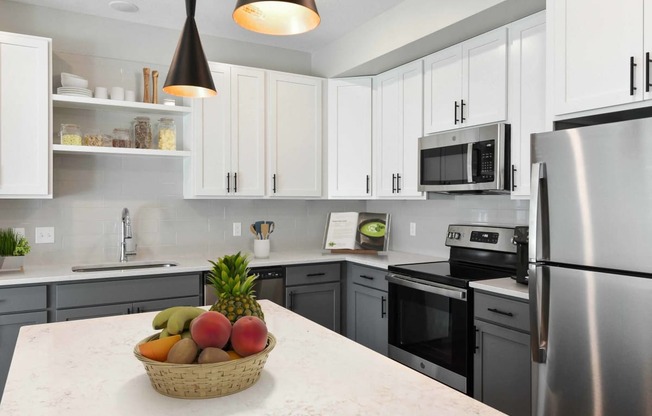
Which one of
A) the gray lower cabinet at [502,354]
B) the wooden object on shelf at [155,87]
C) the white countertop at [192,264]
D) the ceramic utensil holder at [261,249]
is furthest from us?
the ceramic utensil holder at [261,249]

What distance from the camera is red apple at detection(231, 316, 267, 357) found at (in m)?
1.09

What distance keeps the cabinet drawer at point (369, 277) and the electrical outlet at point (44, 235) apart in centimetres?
217

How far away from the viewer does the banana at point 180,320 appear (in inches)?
45.3

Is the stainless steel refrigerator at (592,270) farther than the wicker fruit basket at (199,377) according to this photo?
Yes

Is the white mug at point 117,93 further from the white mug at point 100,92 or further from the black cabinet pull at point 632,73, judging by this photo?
the black cabinet pull at point 632,73

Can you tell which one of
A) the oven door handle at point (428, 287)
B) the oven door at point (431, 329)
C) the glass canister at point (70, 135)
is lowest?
the oven door at point (431, 329)

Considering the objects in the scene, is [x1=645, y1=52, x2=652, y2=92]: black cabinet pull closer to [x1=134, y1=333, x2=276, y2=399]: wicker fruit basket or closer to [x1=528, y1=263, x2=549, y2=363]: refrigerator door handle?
[x1=528, y1=263, x2=549, y2=363]: refrigerator door handle

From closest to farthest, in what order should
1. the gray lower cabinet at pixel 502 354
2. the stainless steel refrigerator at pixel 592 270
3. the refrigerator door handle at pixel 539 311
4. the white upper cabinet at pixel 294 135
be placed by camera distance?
1. the stainless steel refrigerator at pixel 592 270
2. the refrigerator door handle at pixel 539 311
3. the gray lower cabinet at pixel 502 354
4. the white upper cabinet at pixel 294 135

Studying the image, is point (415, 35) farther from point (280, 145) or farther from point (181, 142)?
point (181, 142)

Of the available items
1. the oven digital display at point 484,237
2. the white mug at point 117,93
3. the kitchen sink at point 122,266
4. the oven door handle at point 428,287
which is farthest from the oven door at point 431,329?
the white mug at point 117,93

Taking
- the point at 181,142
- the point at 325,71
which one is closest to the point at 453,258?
the point at 325,71

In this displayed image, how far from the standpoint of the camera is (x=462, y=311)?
8.68 feet

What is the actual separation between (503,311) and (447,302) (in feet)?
1.42

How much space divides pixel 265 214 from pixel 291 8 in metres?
2.84
